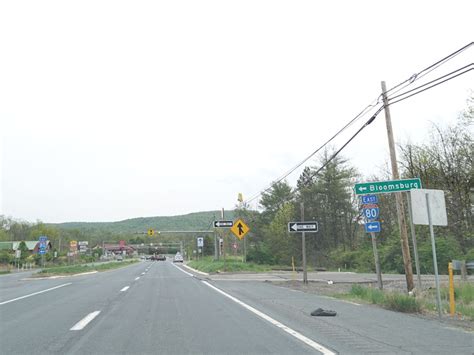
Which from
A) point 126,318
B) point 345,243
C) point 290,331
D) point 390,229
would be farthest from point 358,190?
point 345,243

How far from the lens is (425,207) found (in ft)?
38.8

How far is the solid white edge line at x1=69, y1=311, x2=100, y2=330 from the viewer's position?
959cm

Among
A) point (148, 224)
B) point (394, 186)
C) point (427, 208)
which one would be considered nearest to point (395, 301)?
point (427, 208)

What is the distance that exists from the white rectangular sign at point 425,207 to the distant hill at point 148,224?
92551 mm

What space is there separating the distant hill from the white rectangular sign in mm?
92551

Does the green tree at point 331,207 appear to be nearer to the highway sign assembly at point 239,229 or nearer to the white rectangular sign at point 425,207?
the highway sign assembly at point 239,229

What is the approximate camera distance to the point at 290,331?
Answer: 897cm

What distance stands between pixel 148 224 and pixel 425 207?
432 feet

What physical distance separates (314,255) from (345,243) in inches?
181

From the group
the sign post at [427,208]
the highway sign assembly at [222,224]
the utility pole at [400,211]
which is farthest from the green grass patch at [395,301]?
the highway sign assembly at [222,224]

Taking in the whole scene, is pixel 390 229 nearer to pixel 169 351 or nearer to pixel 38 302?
pixel 38 302

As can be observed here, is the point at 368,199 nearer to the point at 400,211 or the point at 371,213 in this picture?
the point at 371,213

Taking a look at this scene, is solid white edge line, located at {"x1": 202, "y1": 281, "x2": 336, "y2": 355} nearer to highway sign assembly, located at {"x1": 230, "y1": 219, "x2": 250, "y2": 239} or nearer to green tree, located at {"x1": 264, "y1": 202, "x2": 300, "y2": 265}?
highway sign assembly, located at {"x1": 230, "y1": 219, "x2": 250, "y2": 239}

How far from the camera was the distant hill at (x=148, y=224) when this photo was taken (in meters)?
118
